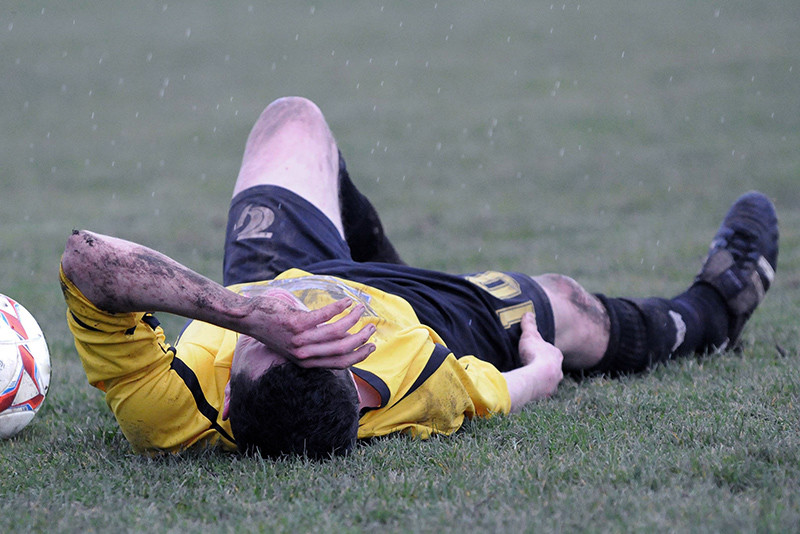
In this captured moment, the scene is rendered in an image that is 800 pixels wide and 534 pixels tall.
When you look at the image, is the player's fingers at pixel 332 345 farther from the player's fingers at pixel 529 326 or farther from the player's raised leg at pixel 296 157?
the player's raised leg at pixel 296 157

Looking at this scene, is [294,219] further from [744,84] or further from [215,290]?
[744,84]

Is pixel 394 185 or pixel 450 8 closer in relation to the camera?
pixel 394 185

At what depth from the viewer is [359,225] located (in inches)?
160

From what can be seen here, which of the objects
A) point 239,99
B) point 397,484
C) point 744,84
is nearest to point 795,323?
point 397,484

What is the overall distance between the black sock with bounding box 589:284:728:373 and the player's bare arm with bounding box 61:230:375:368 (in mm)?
Answer: 1595

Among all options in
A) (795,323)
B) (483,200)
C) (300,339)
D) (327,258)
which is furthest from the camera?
(483,200)

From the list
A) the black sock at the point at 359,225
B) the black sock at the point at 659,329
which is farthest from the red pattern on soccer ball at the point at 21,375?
the black sock at the point at 659,329

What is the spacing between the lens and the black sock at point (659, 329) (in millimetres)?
3611

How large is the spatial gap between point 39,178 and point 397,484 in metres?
10.6

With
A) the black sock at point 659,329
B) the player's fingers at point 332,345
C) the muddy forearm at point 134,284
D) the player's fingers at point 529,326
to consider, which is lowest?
the black sock at point 659,329

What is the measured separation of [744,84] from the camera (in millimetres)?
14758

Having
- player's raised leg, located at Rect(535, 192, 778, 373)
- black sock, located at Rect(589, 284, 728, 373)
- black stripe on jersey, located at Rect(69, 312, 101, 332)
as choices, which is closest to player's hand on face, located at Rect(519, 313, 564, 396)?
player's raised leg, located at Rect(535, 192, 778, 373)

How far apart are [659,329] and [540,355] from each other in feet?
2.17

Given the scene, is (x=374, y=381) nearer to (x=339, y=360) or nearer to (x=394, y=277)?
(x=339, y=360)
